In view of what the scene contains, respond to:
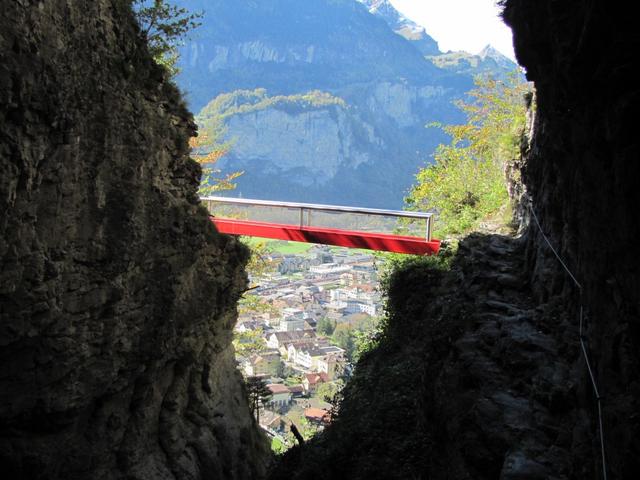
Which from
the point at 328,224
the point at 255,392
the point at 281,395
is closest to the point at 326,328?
the point at 281,395

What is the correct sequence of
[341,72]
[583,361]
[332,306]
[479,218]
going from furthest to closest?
1. [341,72]
2. [332,306]
3. [479,218]
4. [583,361]

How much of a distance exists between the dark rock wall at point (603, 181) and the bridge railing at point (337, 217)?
8192 mm

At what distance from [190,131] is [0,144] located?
6170 mm

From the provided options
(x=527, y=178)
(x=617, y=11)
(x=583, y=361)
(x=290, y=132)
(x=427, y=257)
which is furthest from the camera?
(x=290, y=132)

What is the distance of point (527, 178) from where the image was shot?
388 inches

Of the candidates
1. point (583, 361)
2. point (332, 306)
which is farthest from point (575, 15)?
point (332, 306)

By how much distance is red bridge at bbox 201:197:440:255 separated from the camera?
1403 cm

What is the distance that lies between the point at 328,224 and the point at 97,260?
23.5ft

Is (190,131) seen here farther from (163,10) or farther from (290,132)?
(290,132)

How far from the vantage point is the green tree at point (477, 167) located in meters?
15.8

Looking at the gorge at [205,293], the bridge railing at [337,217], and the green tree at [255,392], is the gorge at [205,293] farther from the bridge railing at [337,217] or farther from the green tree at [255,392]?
the green tree at [255,392]

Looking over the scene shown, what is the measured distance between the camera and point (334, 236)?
47.9 feet

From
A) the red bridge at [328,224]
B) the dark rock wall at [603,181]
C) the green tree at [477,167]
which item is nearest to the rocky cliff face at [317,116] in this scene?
the green tree at [477,167]

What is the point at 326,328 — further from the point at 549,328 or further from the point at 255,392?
the point at 549,328
